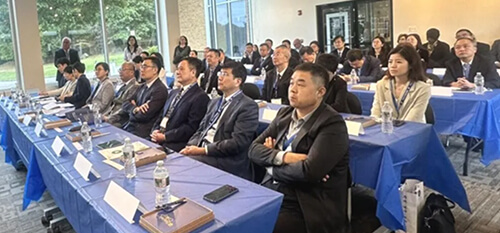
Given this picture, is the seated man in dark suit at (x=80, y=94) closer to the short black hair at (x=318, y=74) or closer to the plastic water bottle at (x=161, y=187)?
the short black hair at (x=318, y=74)

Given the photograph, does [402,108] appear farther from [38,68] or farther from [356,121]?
[38,68]

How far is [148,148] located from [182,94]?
102cm

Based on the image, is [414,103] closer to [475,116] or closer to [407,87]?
[407,87]

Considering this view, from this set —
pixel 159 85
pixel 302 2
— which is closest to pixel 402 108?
pixel 159 85

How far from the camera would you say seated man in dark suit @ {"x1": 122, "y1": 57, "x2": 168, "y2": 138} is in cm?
377

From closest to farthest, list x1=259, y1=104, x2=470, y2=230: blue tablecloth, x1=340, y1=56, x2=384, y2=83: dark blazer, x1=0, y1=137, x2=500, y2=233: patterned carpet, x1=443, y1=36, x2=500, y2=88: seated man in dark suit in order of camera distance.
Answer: x1=259, y1=104, x2=470, y2=230: blue tablecloth → x1=0, y1=137, x2=500, y2=233: patterned carpet → x1=443, y1=36, x2=500, y2=88: seated man in dark suit → x1=340, y1=56, x2=384, y2=83: dark blazer

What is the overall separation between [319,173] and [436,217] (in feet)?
2.76

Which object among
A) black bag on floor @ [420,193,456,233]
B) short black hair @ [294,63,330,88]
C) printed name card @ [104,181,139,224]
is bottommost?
black bag on floor @ [420,193,456,233]

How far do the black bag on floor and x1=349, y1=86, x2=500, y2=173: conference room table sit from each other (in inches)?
→ 58.8

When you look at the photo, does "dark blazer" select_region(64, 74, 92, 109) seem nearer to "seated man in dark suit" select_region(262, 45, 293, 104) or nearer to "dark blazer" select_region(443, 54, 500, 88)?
"seated man in dark suit" select_region(262, 45, 293, 104)

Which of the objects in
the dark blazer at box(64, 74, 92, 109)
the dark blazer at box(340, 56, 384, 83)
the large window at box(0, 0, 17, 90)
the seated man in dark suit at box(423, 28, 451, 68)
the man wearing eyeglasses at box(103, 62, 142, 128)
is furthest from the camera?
the large window at box(0, 0, 17, 90)

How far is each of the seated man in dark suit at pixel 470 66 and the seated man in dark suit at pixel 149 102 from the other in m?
3.06

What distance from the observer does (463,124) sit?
3658 mm

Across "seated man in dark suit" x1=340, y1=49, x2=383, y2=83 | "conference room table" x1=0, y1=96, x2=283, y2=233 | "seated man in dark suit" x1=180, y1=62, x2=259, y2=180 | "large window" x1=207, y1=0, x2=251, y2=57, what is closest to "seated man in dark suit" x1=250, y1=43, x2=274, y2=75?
"seated man in dark suit" x1=340, y1=49, x2=383, y2=83
